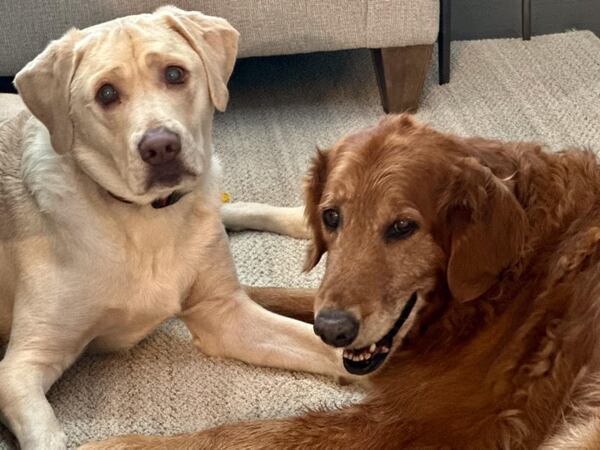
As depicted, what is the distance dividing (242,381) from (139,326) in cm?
28

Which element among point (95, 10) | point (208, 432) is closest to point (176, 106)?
point (208, 432)

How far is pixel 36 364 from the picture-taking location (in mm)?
1935

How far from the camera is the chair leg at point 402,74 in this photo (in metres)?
3.21

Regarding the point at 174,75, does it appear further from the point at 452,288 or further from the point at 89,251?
the point at 452,288

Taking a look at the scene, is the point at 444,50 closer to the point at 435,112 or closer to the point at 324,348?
the point at 435,112

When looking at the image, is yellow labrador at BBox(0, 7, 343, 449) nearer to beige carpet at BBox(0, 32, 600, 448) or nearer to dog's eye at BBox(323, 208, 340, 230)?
beige carpet at BBox(0, 32, 600, 448)

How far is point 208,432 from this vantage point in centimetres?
182

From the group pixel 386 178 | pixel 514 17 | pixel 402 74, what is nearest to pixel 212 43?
pixel 386 178

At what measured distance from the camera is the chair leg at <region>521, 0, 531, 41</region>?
12.3 feet

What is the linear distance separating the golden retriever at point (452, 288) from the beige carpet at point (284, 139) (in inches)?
10.7

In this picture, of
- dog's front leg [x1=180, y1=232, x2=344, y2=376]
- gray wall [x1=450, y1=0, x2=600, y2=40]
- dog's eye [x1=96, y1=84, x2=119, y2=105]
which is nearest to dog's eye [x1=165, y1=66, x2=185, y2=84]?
dog's eye [x1=96, y1=84, x2=119, y2=105]

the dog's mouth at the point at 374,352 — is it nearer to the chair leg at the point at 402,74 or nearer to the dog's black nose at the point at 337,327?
the dog's black nose at the point at 337,327

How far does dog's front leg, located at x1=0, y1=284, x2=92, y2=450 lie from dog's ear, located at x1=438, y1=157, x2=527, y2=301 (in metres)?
0.86

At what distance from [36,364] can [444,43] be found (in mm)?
2171
